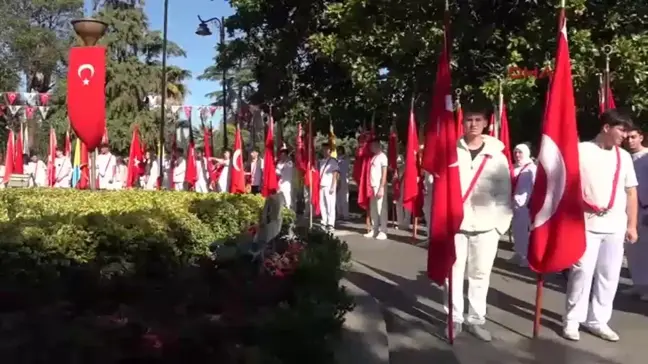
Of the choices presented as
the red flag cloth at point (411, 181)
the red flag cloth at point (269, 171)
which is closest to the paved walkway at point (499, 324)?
the red flag cloth at point (411, 181)

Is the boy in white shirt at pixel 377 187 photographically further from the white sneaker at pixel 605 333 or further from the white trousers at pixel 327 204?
the white sneaker at pixel 605 333

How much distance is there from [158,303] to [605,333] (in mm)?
3810

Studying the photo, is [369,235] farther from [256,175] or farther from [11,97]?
[11,97]

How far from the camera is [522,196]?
29.9 feet

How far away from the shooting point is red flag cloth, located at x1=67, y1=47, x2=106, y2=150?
12625mm

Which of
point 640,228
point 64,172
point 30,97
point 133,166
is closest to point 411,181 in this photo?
point 640,228

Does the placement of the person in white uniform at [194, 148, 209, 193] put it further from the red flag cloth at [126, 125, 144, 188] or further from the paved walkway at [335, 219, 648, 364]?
the paved walkway at [335, 219, 648, 364]

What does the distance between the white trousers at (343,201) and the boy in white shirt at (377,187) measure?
4874 mm

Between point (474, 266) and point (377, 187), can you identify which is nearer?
point (474, 266)

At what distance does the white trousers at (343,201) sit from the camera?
63.4 feet

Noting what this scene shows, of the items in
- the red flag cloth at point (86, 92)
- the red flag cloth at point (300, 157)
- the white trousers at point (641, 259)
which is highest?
the red flag cloth at point (86, 92)

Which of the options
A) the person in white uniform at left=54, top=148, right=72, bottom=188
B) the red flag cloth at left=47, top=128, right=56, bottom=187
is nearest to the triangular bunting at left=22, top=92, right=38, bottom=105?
the red flag cloth at left=47, top=128, right=56, bottom=187

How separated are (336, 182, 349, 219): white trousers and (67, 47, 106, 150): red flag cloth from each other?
752 centimetres

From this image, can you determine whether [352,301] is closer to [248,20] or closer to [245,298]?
[245,298]
